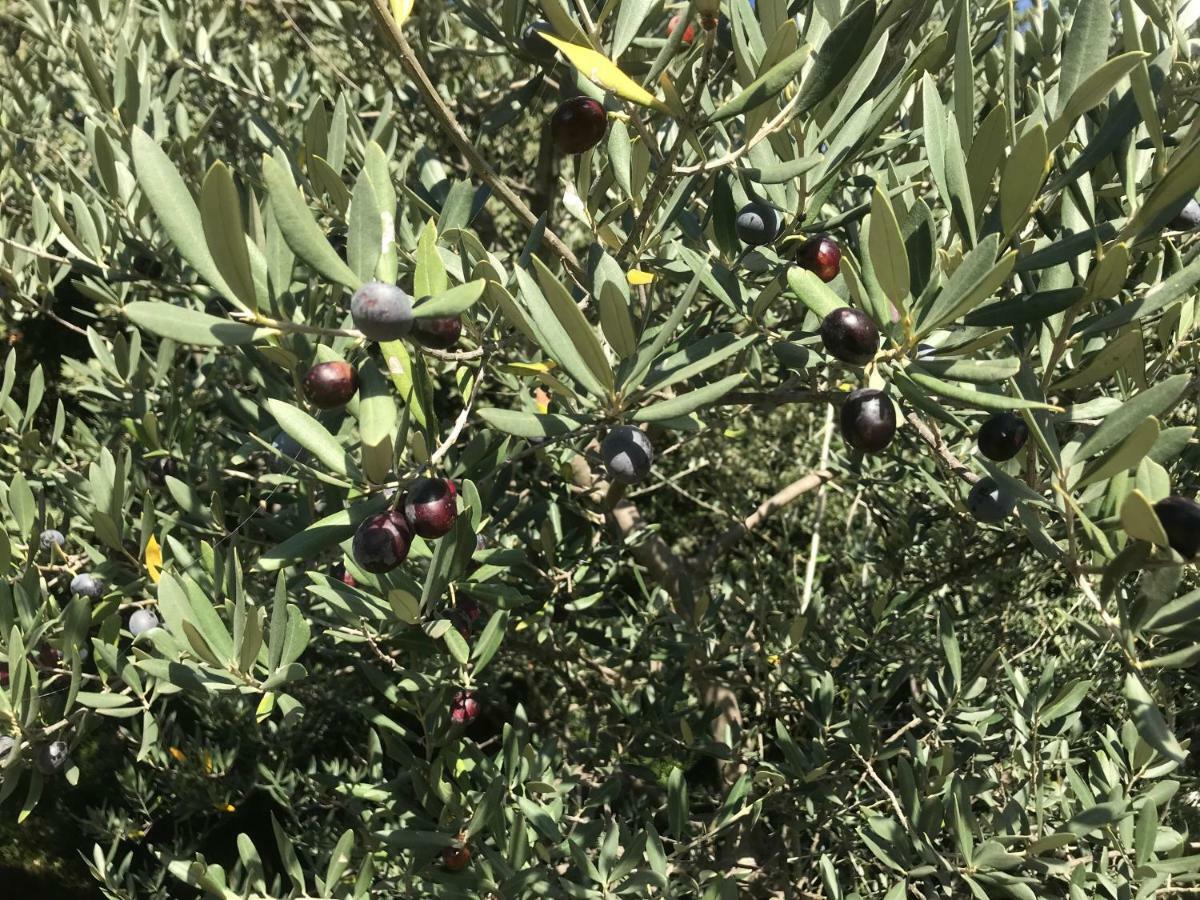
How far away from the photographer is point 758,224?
124cm

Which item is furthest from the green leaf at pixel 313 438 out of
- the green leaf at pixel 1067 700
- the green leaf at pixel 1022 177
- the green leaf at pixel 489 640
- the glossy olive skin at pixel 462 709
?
the green leaf at pixel 1067 700

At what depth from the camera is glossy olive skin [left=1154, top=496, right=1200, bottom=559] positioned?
0.78 m

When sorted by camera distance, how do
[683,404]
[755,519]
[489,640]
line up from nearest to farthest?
[683,404] → [489,640] → [755,519]

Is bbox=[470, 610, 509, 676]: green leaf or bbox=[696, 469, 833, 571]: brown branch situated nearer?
bbox=[470, 610, 509, 676]: green leaf

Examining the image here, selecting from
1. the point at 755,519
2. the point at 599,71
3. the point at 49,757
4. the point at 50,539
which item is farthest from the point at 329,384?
the point at 755,519

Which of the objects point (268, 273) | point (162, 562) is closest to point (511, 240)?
point (162, 562)

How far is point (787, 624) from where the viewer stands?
7.47 ft

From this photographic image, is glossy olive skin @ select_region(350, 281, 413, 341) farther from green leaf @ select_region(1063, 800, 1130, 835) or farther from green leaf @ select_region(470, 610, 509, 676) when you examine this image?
green leaf @ select_region(1063, 800, 1130, 835)

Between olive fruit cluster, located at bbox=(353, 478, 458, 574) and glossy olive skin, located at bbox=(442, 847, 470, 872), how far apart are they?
2.85ft

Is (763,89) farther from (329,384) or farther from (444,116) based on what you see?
(329,384)

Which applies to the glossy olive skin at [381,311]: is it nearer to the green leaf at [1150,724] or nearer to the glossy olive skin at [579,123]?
the glossy olive skin at [579,123]

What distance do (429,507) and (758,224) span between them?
584 mm

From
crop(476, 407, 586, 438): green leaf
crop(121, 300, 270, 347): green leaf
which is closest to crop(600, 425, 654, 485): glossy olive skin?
crop(476, 407, 586, 438): green leaf

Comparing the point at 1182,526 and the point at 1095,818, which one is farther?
the point at 1095,818
